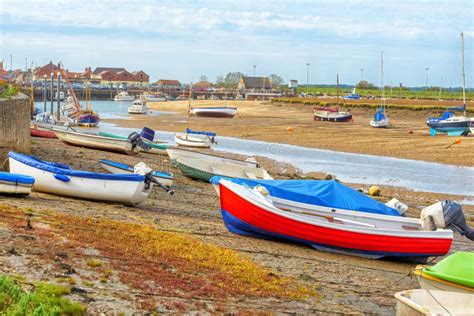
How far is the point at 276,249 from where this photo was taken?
601 inches

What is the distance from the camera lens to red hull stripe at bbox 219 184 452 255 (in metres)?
15.6

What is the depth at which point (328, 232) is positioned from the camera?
15.6 m

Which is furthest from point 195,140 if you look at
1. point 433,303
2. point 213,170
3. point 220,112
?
point 220,112

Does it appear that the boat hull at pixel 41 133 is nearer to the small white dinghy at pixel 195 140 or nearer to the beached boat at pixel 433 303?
the small white dinghy at pixel 195 140

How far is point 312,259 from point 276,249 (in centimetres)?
83

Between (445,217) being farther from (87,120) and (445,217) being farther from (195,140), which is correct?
(87,120)

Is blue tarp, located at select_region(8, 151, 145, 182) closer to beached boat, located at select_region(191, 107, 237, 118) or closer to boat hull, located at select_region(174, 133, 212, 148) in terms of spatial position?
boat hull, located at select_region(174, 133, 212, 148)

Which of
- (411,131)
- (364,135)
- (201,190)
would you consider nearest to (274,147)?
(364,135)

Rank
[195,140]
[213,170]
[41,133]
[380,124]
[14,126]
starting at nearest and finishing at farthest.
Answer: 1. [14,126]
2. [213,170]
3. [41,133]
4. [195,140]
5. [380,124]

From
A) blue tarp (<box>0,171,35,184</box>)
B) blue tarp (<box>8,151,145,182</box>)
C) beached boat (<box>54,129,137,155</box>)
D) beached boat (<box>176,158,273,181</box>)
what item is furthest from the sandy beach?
beached boat (<box>54,129,137,155</box>)

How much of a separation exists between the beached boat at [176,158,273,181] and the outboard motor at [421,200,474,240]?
10227mm

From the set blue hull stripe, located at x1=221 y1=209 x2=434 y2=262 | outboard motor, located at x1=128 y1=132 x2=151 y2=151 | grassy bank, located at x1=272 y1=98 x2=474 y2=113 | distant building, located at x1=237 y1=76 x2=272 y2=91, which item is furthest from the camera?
distant building, located at x1=237 y1=76 x2=272 y2=91

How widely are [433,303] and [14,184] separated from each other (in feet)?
Result: 31.6

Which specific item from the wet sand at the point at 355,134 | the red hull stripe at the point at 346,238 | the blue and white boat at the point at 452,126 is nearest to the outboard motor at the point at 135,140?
the wet sand at the point at 355,134
